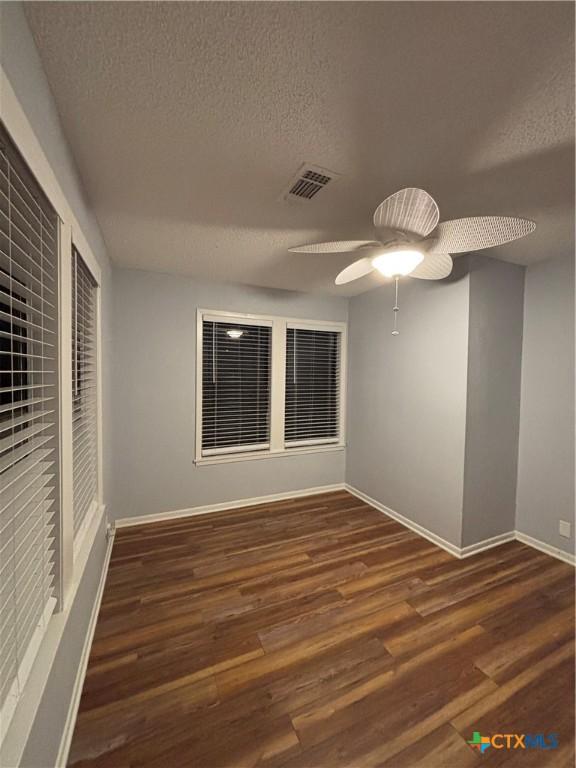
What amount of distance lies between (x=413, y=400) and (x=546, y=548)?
1698 mm

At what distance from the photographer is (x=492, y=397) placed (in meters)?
2.76

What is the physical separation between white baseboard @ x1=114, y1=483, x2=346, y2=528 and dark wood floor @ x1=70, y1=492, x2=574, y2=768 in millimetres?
348

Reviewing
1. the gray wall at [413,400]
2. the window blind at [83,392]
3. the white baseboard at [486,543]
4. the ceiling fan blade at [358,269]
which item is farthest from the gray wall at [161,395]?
the white baseboard at [486,543]

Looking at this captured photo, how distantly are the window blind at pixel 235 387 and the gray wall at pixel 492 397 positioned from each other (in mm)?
2159

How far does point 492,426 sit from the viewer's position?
109 inches

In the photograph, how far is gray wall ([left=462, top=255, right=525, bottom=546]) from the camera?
2.64 m

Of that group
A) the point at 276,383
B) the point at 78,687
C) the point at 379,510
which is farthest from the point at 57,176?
the point at 379,510

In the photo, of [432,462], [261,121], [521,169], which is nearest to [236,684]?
[432,462]

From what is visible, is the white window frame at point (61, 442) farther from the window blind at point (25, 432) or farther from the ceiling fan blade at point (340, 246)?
the ceiling fan blade at point (340, 246)

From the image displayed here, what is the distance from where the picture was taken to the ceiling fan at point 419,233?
1.32 m

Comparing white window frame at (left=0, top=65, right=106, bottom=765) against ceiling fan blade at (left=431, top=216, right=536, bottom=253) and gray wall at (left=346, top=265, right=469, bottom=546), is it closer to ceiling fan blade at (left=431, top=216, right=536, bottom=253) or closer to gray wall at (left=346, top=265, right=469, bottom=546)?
ceiling fan blade at (left=431, top=216, right=536, bottom=253)

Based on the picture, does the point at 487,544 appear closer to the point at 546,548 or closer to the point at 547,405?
the point at 546,548

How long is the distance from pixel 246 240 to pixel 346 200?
0.88 metres

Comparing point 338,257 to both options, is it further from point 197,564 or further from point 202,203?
point 197,564
